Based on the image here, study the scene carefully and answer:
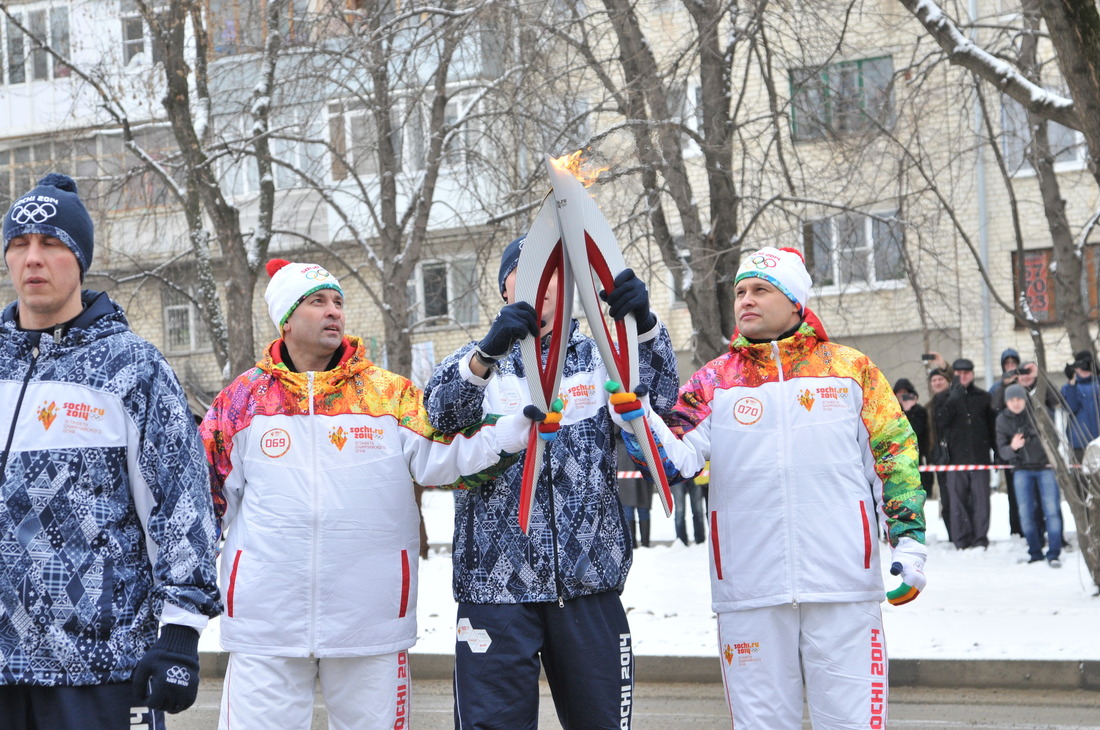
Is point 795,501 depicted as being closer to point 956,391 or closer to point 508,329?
point 508,329

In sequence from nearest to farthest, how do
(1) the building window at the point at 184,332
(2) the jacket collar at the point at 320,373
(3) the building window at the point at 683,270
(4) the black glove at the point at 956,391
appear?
(2) the jacket collar at the point at 320,373 → (3) the building window at the point at 683,270 → (4) the black glove at the point at 956,391 → (1) the building window at the point at 184,332

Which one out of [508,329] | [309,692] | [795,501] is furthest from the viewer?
[795,501]

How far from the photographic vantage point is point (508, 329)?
3.61 m

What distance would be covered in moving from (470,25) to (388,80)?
112 centimetres

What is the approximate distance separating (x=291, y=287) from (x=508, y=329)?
3.13ft

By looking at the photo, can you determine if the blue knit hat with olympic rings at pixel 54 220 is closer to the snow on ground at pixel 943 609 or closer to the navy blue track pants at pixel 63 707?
the navy blue track pants at pixel 63 707

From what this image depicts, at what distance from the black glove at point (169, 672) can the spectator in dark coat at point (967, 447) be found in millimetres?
10094

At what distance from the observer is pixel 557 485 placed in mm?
3787

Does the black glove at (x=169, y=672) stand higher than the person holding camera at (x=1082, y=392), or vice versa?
the person holding camera at (x=1082, y=392)

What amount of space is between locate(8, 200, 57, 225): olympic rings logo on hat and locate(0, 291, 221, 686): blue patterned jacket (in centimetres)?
24

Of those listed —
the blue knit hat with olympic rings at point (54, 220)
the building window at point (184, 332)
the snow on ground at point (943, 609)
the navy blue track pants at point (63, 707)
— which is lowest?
the snow on ground at point (943, 609)

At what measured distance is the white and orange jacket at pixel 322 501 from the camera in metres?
3.89

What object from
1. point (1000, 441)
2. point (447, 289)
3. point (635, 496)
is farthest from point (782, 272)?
point (447, 289)

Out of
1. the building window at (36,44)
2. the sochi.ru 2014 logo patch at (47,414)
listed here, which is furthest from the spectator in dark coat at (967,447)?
the sochi.ru 2014 logo patch at (47,414)
